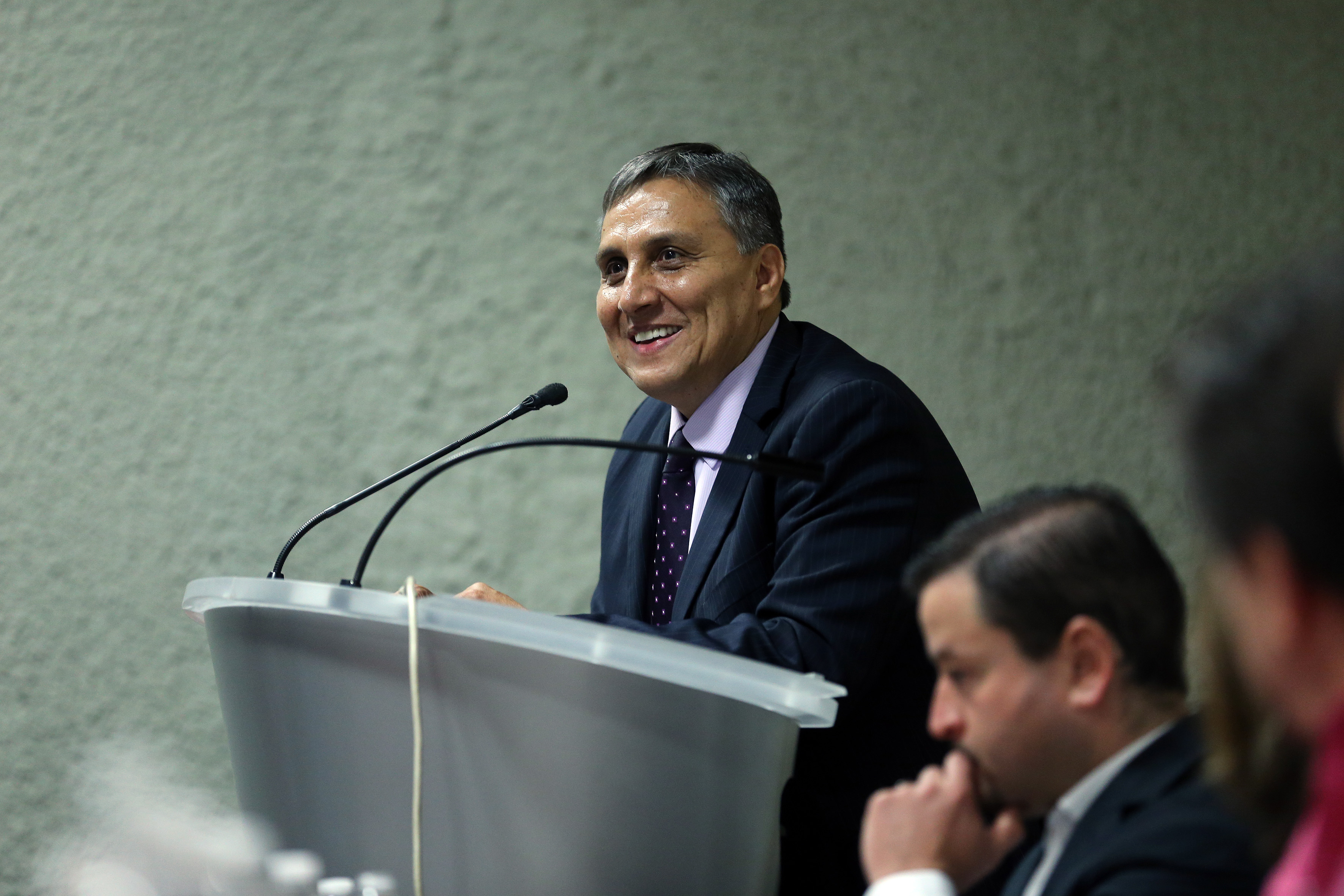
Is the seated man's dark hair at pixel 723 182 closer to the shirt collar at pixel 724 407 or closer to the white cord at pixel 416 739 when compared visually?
the shirt collar at pixel 724 407

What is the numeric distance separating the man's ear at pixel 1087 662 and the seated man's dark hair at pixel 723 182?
0.88 m

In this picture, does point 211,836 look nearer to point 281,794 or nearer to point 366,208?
point 281,794

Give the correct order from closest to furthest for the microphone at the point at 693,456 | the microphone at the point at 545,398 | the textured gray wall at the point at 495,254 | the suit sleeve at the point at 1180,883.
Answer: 1. the suit sleeve at the point at 1180,883
2. the microphone at the point at 693,456
3. the microphone at the point at 545,398
4. the textured gray wall at the point at 495,254

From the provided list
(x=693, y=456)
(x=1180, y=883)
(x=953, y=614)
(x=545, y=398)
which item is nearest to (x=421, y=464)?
(x=545, y=398)

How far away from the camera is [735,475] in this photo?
1372mm

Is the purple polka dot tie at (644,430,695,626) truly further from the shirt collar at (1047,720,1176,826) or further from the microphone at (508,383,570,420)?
the shirt collar at (1047,720,1176,826)

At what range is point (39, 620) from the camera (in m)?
2.53

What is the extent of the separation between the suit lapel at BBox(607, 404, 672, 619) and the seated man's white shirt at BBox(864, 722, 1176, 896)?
71 cm

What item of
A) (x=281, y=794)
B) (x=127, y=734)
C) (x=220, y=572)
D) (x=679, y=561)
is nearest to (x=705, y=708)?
(x=281, y=794)

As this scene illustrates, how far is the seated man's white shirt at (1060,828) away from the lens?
2.50 feet

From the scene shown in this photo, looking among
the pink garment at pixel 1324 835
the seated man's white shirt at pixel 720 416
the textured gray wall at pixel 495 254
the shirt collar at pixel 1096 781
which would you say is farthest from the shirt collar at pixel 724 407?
the pink garment at pixel 1324 835

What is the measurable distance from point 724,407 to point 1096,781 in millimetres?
829

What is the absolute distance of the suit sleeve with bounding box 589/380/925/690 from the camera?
1167 millimetres

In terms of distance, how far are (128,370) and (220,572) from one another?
1.63 feet
